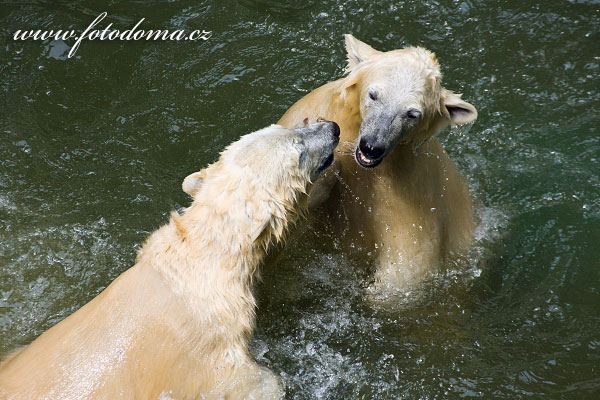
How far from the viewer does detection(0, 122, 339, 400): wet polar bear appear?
3.43m

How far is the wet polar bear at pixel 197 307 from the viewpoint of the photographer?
11.3ft

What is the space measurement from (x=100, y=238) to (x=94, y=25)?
302cm

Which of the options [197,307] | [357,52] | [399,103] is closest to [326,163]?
[399,103]

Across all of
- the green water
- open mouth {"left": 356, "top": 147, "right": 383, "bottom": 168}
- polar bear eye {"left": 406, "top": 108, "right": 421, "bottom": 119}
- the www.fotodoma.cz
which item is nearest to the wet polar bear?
open mouth {"left": 356, "top": 147, "right": 383, "bottom": 168}

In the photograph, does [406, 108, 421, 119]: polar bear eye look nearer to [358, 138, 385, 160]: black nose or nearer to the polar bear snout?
[358, 138, 385, 160]: black nose

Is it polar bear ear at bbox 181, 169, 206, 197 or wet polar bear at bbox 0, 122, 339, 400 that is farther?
polar bear ear at bbox 181, 169, 206, 197

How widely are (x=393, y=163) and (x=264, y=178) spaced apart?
3.59 ft

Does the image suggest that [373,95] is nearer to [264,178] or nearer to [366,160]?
[366,160]

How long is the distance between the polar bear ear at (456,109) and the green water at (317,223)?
121 centimetres

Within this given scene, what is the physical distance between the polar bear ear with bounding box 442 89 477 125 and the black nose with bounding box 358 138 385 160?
2.15 feet

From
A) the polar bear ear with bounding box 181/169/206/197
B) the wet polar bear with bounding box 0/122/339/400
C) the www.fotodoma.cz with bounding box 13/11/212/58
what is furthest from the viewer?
the www.fotodoma.cz with bounding box 13/11/212/58

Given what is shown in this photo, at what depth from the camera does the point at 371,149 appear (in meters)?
3.81

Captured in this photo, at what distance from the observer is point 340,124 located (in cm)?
441

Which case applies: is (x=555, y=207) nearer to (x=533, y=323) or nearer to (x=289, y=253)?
(x=533, y=323)
